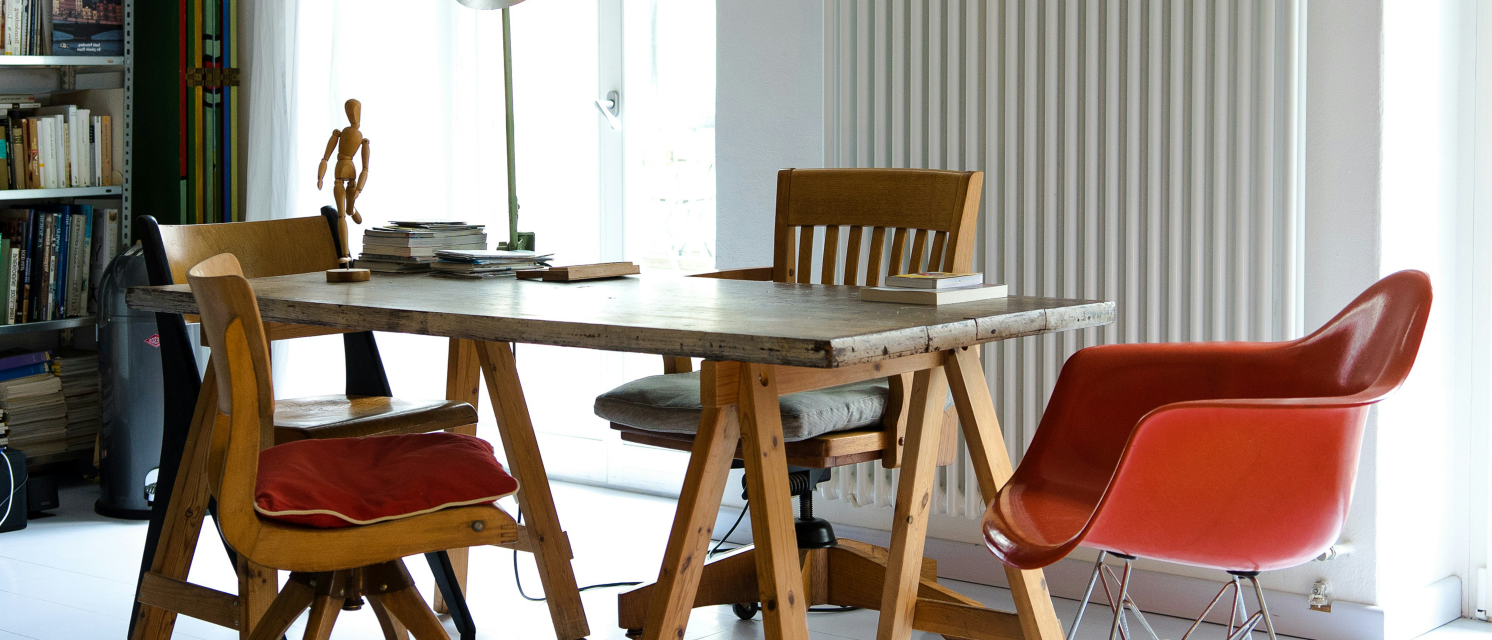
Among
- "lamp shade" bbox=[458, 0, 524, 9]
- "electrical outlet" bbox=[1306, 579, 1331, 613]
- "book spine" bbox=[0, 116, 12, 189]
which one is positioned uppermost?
"lamp shade" bbox=[458, 0, 524, 9]

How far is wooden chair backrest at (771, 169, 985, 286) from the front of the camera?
2.31 meters

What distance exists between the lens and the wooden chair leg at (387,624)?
212 cm

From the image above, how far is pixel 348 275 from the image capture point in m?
2.29

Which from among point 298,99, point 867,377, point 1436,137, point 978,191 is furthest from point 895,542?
point 298,99

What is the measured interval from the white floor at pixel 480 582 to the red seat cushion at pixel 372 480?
792 mm

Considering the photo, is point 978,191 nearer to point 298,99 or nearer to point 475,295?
point 475,295

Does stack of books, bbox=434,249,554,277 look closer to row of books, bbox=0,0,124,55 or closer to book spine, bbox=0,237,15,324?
book spine, bbox=0,237,15,324

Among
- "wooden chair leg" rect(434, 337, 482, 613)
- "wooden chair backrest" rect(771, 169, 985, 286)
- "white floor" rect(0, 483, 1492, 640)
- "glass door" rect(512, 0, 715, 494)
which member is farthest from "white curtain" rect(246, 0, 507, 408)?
"wooden chair backrest" rect(771, 169, 985, 286)

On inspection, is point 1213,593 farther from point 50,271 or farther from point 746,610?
Result: point 50,271

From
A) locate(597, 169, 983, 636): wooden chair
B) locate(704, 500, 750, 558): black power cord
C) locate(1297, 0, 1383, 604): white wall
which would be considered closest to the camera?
locate(597, 169, 983, 636): wooden chair

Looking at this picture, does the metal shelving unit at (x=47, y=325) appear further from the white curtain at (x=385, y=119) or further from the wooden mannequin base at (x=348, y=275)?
the wooden mannequin base at (x=348, y=275)

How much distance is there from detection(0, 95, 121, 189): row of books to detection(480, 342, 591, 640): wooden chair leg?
208cm

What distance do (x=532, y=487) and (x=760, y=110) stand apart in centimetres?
120

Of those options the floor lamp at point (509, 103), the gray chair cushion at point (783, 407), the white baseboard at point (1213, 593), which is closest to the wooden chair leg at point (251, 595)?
the gray chair cushion at point (783, 407)
